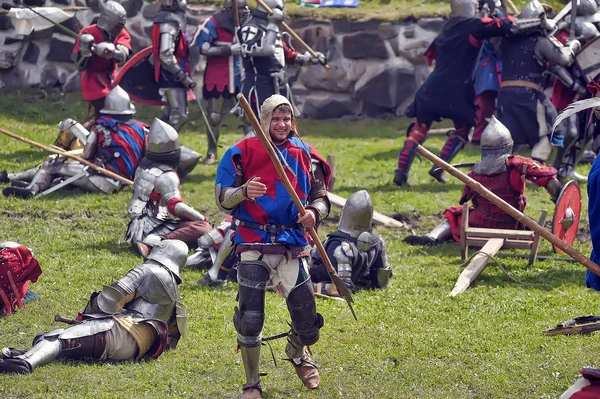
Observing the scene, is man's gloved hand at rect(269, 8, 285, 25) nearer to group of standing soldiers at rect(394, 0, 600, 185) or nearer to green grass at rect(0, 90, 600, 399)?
group of standing soldiers at rect(394, 0, 600, 185)

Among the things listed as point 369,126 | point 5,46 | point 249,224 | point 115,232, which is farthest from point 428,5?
point 249,224

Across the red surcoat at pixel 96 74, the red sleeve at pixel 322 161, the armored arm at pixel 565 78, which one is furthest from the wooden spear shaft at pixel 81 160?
the armored arm at pixel 565 78

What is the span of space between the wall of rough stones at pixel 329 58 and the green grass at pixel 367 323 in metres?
4.09

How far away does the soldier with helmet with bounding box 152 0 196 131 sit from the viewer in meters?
12.7

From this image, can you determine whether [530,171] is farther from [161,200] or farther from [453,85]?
[161,200]

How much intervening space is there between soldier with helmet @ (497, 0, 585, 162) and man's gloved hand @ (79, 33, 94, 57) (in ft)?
15.3

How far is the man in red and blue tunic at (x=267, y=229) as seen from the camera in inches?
241

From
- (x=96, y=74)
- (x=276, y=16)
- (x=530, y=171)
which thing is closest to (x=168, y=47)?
(x=96, y=74)

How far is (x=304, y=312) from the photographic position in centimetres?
625

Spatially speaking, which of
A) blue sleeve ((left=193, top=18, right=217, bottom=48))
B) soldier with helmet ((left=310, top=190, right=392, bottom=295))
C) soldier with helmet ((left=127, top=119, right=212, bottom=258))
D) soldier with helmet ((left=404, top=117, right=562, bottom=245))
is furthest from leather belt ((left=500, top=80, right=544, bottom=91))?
soldier with helmet ((left=127, top=119, right=212, bottom=258))

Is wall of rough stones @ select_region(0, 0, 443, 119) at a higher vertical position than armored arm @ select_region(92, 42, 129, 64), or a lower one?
lower

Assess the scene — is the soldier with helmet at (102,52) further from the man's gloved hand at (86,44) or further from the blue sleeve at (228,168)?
the blue sleeve at (228,168)

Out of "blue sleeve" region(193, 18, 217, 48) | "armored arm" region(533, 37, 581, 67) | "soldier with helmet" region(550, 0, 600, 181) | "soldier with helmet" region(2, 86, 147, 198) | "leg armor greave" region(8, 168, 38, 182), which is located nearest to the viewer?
"soldier with helmet" region(2, 86, 147, 198)

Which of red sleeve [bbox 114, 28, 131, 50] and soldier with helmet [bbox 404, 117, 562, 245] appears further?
red sleeve [bbox 114, 28, 131, 50]
